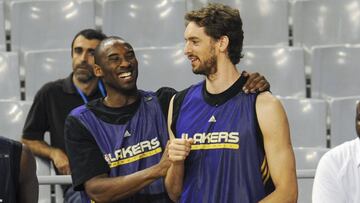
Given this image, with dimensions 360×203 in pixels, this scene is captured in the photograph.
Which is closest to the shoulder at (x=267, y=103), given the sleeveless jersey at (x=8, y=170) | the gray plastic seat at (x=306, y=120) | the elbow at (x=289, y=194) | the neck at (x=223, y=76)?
the neck at (x=223, y=76)

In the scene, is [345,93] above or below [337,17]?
below

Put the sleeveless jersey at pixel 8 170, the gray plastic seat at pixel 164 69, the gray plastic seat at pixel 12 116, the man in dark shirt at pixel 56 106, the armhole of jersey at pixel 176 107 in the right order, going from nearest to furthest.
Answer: the sleeveless jersey at pixel 8 170
the armhole of jersey at pixel 176 107
the man in dark shirt at pixel 56 106
the gray plastic seat at pixel 12 116
the gray plastic seat at pixel 164 69

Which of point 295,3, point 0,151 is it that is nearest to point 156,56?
point 295,3

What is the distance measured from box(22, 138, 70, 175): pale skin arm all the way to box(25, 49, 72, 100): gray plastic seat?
107 centimetres

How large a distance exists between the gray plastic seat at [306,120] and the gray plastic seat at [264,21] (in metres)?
0.95

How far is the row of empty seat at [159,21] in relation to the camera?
736 centimetres

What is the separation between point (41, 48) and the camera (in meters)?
7.40

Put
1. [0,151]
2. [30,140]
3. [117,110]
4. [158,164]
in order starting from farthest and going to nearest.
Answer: [30,140]
[117,110]
[158,164]
[0,151]

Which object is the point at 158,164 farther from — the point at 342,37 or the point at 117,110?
the point at 342,37

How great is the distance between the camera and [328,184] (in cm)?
413

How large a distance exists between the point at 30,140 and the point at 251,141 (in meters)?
2.17

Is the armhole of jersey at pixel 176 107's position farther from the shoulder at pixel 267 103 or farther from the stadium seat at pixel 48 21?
the stadium seat at pixel 48 21

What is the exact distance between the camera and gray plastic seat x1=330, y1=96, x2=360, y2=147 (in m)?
6.57

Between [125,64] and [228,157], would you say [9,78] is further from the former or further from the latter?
[228,157]
